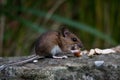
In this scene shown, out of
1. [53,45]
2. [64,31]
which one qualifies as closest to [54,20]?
[64,31]

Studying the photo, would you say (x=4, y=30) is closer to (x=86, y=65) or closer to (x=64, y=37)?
→ (x=64, y=37)

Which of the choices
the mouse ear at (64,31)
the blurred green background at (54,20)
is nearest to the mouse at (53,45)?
the mouse ear at (64,31)

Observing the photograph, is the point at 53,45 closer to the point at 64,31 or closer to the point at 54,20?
the point at 64,31

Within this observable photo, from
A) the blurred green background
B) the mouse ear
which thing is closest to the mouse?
the mouse ear

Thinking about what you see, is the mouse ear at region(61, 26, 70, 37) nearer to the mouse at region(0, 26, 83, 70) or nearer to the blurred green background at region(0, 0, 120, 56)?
the mouse at region(0, 26, 83, 70)

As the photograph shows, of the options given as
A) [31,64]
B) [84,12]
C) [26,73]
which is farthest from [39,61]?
[84,12]
